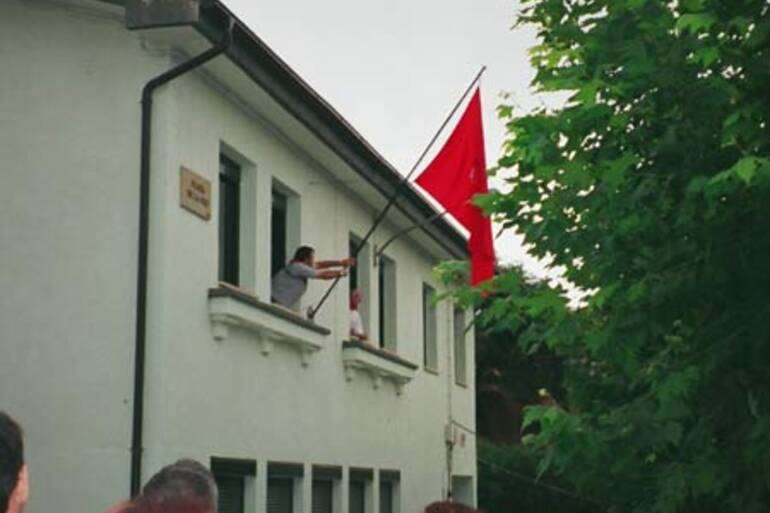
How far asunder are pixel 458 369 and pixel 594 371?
1178 cm

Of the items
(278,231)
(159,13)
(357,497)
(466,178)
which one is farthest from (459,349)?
(159,13)

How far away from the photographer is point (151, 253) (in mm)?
11805

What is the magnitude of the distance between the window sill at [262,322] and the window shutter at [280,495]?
3.90ft

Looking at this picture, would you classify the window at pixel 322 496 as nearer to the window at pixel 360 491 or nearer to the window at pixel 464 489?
the window at pixel 360 491

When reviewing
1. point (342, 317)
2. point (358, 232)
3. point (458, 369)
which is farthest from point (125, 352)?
point (458, 369)

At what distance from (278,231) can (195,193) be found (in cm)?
317

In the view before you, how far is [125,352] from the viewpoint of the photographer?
456 inches

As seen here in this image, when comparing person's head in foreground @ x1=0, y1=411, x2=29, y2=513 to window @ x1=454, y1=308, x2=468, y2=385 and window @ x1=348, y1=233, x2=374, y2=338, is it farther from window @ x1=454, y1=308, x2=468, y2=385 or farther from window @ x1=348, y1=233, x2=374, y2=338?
window @ x1=454, y1=308, x2=468, y2=385

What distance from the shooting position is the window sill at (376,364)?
17062 mm

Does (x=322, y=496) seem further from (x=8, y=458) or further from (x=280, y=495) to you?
(x=8, y=458)

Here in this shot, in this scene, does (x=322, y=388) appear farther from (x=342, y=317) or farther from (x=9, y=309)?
(x=9, y=309)

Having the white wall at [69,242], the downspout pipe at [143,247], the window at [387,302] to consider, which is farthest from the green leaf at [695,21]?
the window at [387,302]

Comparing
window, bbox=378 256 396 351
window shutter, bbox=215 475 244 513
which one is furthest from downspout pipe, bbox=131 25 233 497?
window, bbox=378 256 396 351

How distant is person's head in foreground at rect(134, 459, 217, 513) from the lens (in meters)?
4.28
